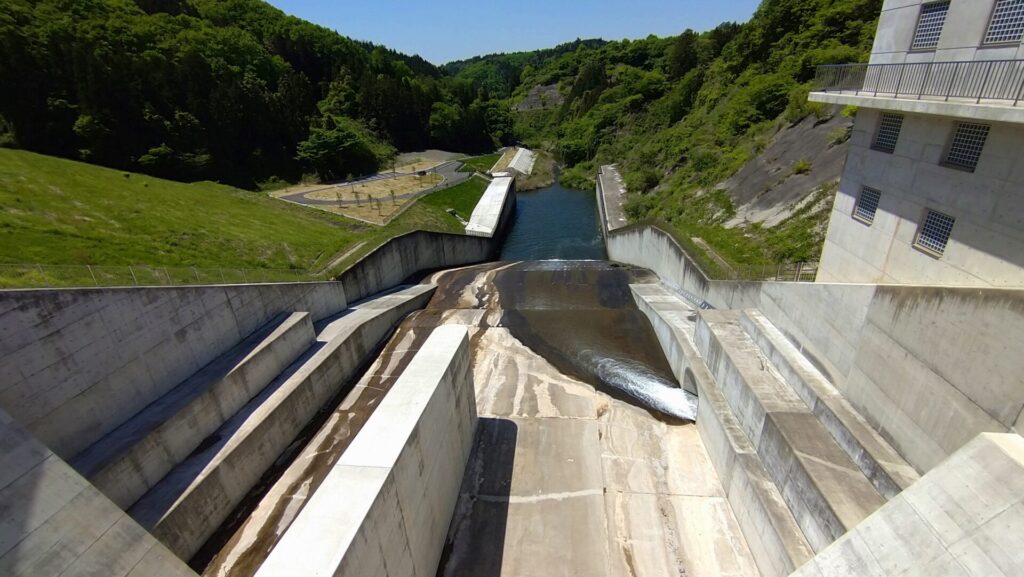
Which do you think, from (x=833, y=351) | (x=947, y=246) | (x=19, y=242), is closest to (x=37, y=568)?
(x=19, y=242)

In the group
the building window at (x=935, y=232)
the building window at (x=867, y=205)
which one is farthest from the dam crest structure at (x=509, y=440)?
the building window at (x=867, y=205)

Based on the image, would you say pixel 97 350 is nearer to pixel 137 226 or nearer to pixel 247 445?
pixel 247 445

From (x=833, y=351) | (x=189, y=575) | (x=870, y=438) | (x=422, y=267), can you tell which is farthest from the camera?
(x=422, y=267)

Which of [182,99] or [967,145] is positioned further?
[182,99]

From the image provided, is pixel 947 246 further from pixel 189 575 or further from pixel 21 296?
pixel 21 296

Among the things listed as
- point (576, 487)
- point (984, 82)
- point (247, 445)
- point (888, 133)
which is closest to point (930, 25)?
point (888, 133)

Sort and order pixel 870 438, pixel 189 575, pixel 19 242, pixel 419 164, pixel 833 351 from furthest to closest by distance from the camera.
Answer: pixel 419 164 → pixel 19 242 → pixel 833 351 → pixel 870 438 → pixel 189 575

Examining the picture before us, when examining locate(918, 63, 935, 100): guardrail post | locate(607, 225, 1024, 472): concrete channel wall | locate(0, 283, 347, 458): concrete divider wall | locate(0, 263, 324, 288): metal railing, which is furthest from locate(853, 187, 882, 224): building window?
locate(0, 263, 324, 288): metal railing
